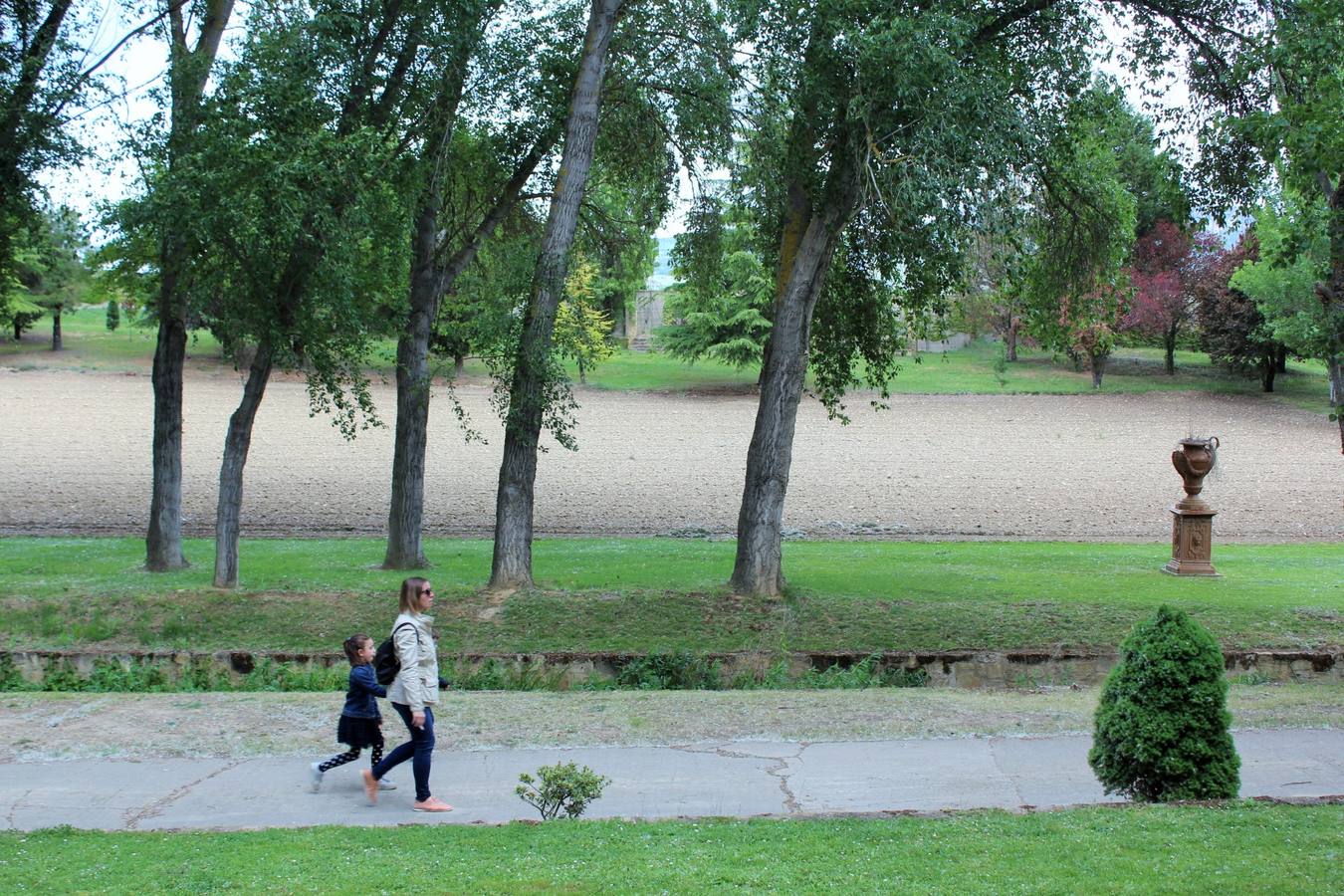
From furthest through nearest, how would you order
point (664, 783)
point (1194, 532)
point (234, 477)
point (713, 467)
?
point (713, 467) → point (1194, 532) → point (234, 477) → point (664, 783)

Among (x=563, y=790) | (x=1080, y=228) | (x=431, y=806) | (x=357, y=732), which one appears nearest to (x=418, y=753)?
(x=431, y=806)

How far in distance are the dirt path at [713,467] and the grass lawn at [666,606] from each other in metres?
5.91

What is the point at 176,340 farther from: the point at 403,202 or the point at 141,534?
the point at 141,534

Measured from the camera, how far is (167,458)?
18.2 meters

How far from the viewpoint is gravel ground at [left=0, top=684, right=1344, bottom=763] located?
31.2 feet

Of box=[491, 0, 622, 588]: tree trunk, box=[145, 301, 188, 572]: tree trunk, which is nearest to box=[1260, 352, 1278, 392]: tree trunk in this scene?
box=[491, 0, 622, 588]: tree trunk


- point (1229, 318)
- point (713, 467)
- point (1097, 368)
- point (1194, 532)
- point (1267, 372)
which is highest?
point (1229, 318)

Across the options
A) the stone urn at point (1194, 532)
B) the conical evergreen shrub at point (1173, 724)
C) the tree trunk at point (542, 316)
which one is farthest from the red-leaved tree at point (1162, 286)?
the conical evergreen shrub at point (1173, 724)

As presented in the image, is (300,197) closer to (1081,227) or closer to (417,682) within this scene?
(417,682)

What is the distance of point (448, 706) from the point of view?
35.2 ft

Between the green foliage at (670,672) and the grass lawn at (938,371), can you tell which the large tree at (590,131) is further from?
the grass lawn at (938,371)

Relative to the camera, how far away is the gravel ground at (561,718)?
9508mm

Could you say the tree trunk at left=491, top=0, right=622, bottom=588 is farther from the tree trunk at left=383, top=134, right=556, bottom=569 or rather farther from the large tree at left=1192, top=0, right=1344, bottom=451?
the large tree at left=1192, top=0, right=1344, bottom=451

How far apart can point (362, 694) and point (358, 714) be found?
14 centimetres
